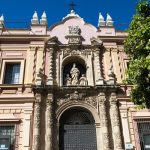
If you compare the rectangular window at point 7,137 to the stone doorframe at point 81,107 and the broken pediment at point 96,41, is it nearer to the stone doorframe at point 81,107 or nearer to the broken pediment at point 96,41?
the stone doorframe at point 81,107

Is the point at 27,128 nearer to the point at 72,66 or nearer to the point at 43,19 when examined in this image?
the point at 72,66

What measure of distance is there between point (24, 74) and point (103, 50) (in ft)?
17.3

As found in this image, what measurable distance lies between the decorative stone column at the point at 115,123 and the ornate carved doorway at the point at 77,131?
1.11 metres

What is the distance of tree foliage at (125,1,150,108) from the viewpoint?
1199 centimetres

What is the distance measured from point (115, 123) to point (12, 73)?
707cm

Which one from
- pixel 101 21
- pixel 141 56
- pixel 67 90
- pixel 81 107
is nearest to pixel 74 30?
pixel 101 21

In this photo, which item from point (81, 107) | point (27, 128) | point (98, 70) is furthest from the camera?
point (98, 70)

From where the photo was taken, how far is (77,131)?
1644cm

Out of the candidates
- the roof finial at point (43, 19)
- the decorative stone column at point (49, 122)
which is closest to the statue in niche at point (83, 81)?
the decorative stone column at point (49, 122)

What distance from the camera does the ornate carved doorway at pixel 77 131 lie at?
15.9 m

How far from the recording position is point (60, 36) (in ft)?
66.1

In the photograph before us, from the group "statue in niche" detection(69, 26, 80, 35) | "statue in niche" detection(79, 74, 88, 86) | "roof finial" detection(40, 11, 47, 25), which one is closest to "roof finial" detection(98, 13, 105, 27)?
"statue in niche" detection(69, 26, 80, 35)

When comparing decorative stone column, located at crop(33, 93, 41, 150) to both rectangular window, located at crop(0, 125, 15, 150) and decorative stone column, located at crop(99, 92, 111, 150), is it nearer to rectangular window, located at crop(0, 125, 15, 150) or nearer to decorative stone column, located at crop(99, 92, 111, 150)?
rectangular window, located at crop(0, 125, 15, 150)

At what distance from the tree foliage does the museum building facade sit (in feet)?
13.5
